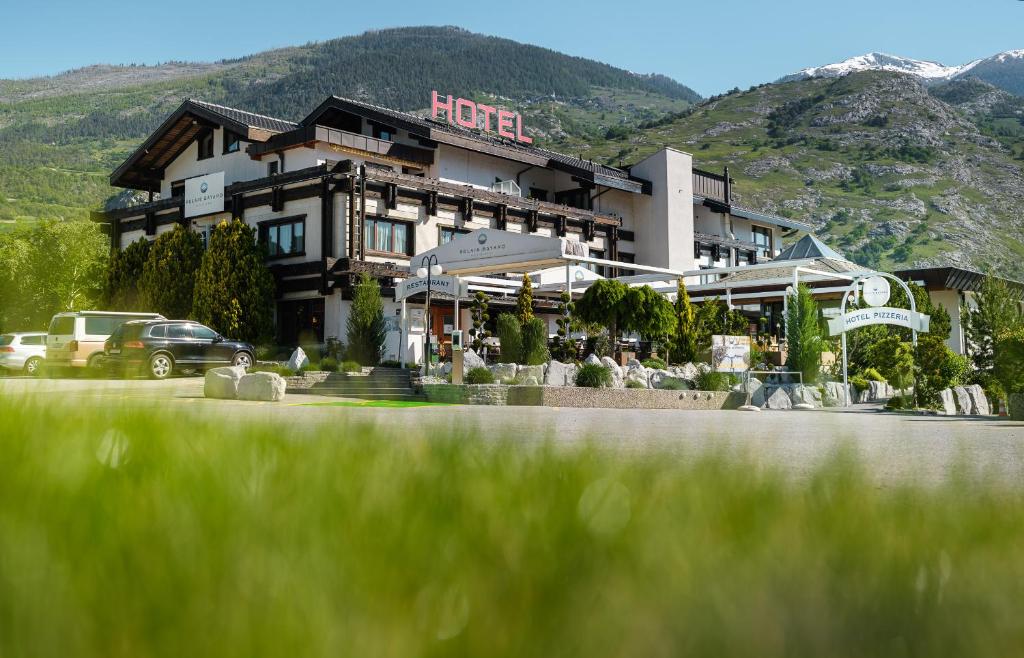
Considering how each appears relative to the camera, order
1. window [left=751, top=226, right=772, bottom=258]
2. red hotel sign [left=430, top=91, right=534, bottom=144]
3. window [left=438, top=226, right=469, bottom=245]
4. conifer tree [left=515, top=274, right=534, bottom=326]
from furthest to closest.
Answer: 1. window [left=751, top=226, right=772, bottom=258]
2. red hotel sign [left=430, top=91, right=534, bottom=144]
3. window [left=438, top=226, right=469, bottom=245]
4. conifer tree [left=515, top=274, right=534, bottom=326]

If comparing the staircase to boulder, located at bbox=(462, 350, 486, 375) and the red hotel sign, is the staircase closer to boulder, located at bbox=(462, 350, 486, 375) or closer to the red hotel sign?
boulder, located at bbox=(462, 350, 486, 375)

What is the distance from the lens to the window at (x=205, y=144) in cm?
3994

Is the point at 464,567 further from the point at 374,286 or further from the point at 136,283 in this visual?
the point at 136,283

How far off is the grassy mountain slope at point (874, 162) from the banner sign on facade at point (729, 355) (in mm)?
107098

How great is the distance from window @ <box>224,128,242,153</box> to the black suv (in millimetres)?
15419

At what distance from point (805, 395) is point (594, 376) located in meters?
5.10

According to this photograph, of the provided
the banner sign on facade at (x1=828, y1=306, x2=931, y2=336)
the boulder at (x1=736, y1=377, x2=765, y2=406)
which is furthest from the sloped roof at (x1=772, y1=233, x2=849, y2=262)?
the boulder at (x1=736, y1=377, x2=765, y2=406)

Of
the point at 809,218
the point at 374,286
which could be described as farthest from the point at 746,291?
the point at 809,218

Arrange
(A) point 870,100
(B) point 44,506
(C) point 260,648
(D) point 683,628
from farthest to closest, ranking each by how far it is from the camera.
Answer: (A) point 870,100 < (B) point 44,506 < (D) point 683,628 < (C) point 260,648

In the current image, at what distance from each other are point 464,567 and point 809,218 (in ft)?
467

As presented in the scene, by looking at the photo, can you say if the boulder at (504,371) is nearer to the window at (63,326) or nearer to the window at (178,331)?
the window at (178,331)

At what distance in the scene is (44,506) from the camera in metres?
1.86

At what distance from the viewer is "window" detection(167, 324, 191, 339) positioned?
24375 millimetres

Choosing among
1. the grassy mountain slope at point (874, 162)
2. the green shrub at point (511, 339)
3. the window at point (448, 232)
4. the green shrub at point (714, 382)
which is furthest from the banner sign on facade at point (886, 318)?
the grassy mountain slope at point (874, 162)
